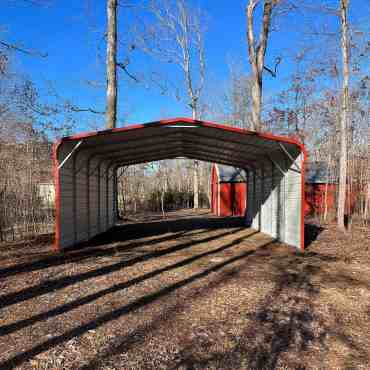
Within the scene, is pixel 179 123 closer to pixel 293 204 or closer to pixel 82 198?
pixel 293 204

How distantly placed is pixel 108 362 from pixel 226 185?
19.2m

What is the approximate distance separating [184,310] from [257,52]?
14.8m

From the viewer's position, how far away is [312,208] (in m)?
20.0

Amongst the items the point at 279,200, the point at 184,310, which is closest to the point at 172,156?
the point at 279,200

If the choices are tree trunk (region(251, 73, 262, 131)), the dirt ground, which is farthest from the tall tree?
the dirt ground

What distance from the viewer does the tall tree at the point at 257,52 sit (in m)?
16.0

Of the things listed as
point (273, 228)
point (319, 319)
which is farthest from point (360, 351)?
point (273, 228)

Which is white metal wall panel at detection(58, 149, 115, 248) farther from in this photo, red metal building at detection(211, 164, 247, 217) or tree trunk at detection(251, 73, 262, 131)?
red metal building at detection(211, 164, 247, 217)

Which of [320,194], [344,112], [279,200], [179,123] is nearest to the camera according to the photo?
[179,123]

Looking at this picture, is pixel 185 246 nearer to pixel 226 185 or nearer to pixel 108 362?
pixel 108 362

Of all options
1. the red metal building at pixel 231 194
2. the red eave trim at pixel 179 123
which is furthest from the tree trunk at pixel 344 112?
the red metal building at pixel 231 194

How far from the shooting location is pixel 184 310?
4336 mm

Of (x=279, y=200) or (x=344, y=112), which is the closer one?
(x=279, y=200)

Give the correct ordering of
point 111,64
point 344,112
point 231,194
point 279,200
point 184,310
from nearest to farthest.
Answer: point 184,310, point 279,200, point 344,112, point 111,64, point 231,194
